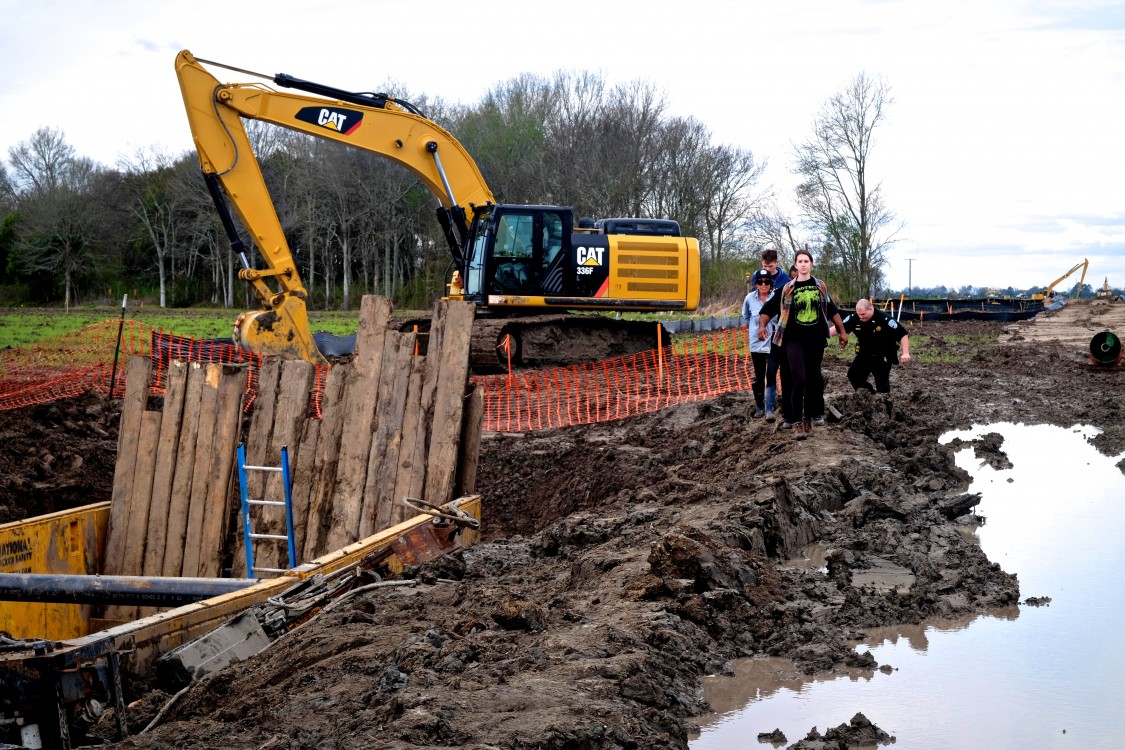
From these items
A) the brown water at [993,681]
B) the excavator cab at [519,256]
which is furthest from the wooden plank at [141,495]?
the excavator cab at [519,256]

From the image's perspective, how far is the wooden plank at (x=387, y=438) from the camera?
7664mm

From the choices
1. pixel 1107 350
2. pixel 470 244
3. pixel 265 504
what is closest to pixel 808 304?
pixel 265 504

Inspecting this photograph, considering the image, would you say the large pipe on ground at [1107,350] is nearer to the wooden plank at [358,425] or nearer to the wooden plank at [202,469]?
the wooden plank at [358,425]

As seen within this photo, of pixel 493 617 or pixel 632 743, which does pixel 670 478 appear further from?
pixel 632 743

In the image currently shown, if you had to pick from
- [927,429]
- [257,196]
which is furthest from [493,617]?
[257,196]

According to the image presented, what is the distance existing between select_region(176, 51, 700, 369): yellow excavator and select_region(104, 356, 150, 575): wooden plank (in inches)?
326

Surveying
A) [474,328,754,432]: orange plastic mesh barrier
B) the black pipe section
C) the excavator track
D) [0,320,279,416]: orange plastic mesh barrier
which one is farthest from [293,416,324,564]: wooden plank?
the excavator track

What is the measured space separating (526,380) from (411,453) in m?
11.2

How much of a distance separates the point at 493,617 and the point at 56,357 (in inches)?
726

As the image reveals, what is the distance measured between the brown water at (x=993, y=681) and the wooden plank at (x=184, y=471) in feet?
14.4

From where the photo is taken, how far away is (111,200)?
6334cm

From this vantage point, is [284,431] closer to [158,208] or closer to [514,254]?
[514,254]

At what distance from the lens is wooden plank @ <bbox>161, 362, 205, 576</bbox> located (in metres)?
7.81

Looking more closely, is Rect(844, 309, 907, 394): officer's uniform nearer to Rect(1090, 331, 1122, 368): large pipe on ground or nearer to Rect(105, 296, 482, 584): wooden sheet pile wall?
Rect(105, 296, 482, 584): wooden sheet pile wall
